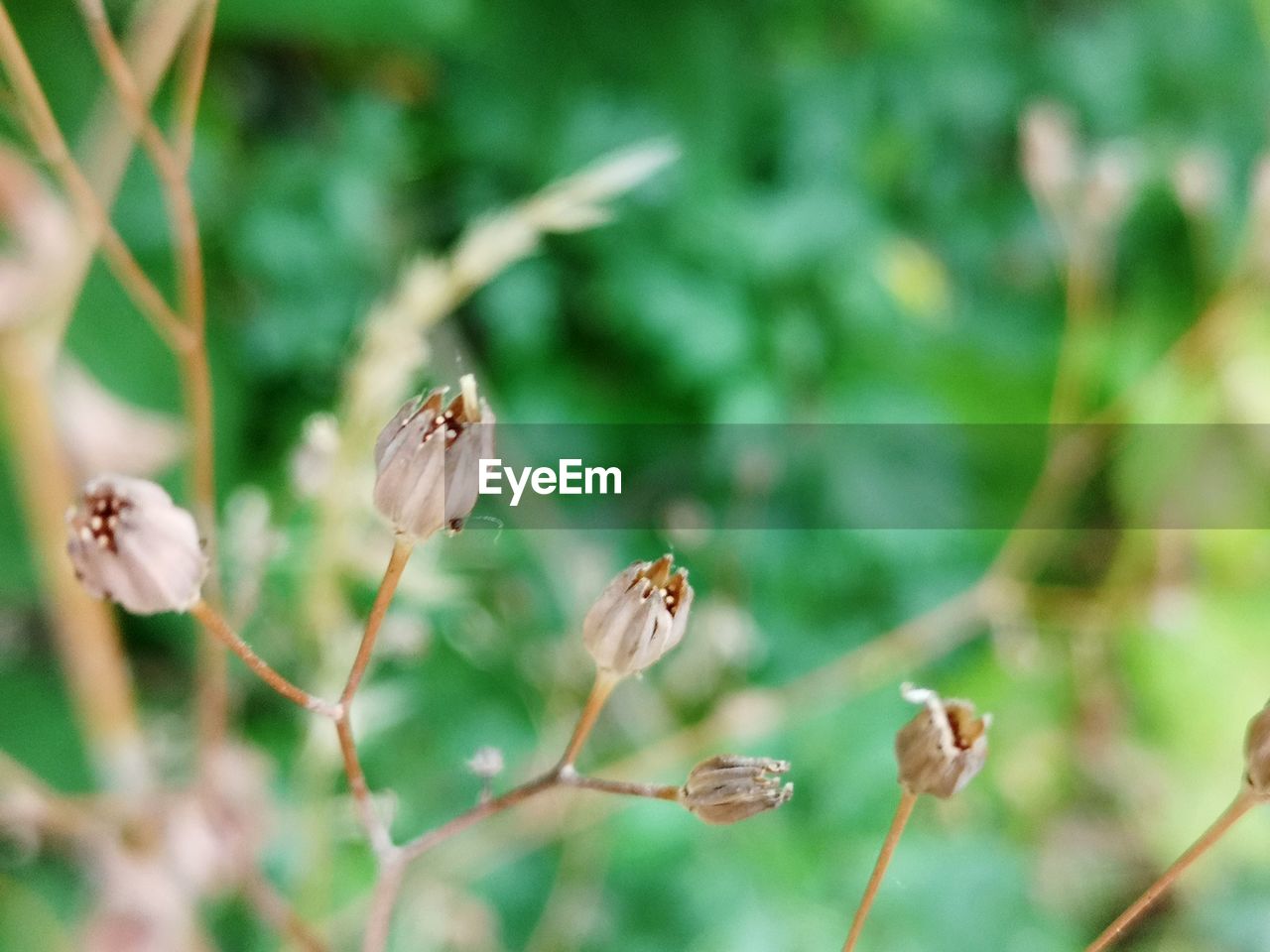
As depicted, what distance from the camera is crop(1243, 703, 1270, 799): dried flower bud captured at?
200mm

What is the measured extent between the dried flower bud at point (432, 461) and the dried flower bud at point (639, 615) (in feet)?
0.11

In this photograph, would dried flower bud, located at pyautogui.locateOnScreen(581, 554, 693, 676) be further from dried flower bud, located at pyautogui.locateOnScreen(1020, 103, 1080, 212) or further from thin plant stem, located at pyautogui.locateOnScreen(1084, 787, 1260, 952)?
dried flower bud, located at pyautogui.locateOnScreen(1020, 103, 1080, 212)

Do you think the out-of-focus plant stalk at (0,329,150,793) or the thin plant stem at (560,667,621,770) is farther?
the out-of-focus plant stalk at (0,329,150,793)

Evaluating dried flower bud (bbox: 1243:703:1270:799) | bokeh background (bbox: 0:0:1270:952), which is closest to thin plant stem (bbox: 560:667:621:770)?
dried flower bud (bbox: 1243:703:1270:799)

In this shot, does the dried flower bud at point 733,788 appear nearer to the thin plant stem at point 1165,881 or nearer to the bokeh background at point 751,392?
the thin plant stem at point 1165,881

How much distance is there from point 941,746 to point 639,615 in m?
0.07

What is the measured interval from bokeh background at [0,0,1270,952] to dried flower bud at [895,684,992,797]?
231 mm

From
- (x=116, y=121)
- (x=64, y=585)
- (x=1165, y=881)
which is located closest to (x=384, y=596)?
(x=1165, y=881)

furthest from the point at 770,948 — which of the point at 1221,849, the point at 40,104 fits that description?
the point at 40,104

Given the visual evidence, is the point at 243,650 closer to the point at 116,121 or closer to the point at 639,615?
the point at 639,615

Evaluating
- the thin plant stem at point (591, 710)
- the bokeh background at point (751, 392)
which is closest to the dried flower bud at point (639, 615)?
the thin plant stem at point (591, 710)

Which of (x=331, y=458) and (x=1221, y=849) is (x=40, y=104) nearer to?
(x=331, y=458)

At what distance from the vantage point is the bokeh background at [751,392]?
20.8 inches

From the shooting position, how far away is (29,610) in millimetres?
560
